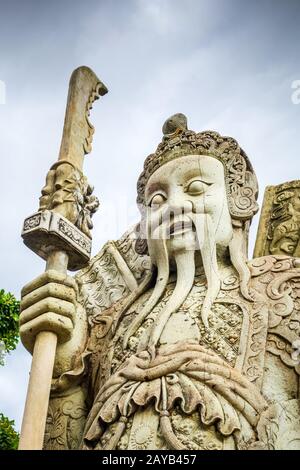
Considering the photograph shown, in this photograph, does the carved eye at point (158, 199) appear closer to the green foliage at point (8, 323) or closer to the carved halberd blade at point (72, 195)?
the carved halberd blade at point (72, 195)

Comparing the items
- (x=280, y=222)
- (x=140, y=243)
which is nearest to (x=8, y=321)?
(x=140, y=243)

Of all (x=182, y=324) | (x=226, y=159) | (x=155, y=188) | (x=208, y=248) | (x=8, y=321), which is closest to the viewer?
(x=182, y=324)

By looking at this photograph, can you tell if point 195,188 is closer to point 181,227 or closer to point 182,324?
point 181,227

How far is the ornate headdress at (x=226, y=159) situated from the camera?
5.78m

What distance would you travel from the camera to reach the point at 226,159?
19.5 ft

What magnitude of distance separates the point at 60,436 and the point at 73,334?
851 mm

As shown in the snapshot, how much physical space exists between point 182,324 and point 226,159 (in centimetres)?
172

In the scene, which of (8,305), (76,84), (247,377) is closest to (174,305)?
(247,377)

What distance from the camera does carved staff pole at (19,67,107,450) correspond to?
4.54 meters

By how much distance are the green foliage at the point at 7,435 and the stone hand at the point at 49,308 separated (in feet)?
15.7

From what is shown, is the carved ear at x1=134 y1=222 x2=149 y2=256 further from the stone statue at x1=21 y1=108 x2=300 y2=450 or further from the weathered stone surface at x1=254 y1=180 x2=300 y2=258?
the weathered stone surface at x1=254 y1=180 x2=300 y2=258

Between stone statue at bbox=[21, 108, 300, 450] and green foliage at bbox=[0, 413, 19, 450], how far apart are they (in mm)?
3923

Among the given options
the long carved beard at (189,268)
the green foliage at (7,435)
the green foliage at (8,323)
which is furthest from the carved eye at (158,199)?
the green foliage at (8,323)

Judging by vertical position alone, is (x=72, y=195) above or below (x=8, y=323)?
below
